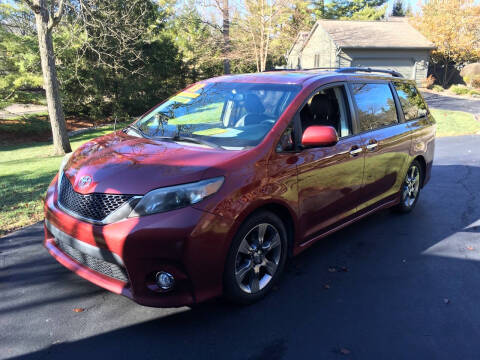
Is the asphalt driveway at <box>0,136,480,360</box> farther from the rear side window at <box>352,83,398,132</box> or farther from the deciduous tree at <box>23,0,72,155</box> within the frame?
the deciduous tree at <box>23,0,72,155</box>

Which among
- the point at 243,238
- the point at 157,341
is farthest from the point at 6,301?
the point at 243,238

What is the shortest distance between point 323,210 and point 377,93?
1.75 m

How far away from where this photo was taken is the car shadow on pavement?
269cm

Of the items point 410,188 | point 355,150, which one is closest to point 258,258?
point 355,150

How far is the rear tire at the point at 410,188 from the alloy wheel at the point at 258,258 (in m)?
2.67

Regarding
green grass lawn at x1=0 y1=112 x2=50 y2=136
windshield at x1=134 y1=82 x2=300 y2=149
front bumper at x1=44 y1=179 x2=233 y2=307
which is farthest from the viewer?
green grass lawn at x1=0 y1=112 x2=50 y2=136

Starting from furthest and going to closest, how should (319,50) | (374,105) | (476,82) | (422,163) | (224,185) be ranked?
(319,50) → (476,82) → (422,163) → (374,105) → (224,185)

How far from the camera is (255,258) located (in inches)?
124

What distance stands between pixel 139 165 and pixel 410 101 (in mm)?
3972

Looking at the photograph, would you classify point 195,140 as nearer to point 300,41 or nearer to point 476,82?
point 476,82

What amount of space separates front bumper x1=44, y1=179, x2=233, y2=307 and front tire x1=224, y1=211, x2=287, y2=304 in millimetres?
122

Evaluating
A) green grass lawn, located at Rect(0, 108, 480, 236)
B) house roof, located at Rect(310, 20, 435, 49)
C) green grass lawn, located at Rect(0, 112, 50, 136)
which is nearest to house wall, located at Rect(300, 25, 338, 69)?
house roof, located at Rect(310, 20, 435, 49)

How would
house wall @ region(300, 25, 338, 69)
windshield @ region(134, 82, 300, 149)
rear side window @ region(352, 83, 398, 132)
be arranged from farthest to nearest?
1. house wall @ region(300, 25, 338, 69)
2. rear side window @ region(352, 83, 398, 132)
3. windshield @ region(134, 82, 300, 149)

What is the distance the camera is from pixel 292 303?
10.7 feet
